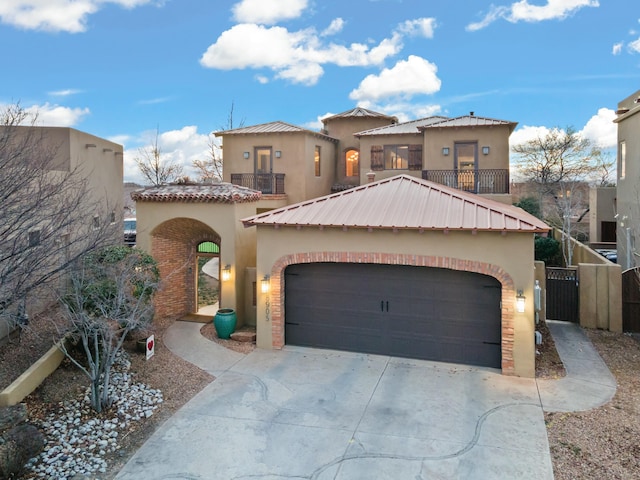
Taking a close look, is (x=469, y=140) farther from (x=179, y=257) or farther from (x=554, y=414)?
(x=554, y=414)

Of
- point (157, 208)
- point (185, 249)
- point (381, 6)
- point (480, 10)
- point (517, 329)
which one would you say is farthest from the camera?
point (381, 6)

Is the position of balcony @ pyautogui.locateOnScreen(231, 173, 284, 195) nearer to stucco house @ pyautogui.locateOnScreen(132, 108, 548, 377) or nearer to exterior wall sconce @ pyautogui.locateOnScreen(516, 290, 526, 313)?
stucco house @ pyautogui.locateOnScreen(132, 108, 548, 377)

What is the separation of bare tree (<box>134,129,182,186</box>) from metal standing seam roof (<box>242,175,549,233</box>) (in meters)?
29.7

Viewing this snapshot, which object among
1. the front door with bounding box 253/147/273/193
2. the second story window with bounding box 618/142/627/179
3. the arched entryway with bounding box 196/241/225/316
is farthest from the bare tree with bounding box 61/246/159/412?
the second story window with bounding box 618/142/627/179

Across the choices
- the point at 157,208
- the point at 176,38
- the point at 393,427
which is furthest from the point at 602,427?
the point at 176,38

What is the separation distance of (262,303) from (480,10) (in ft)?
59.6

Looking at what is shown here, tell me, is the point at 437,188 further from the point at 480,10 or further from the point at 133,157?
the point at 133,157

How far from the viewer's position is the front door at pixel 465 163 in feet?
66.9

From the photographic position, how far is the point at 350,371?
1108cm

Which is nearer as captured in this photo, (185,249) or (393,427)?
(393,427)

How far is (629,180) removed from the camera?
18.1 m

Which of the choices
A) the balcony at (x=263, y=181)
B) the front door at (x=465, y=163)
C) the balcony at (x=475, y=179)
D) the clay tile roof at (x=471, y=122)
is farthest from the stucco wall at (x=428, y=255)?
the clay tile roof at (x=471, y=122)

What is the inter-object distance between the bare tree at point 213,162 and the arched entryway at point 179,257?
23932 mm

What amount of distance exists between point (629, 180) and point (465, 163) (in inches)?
246
